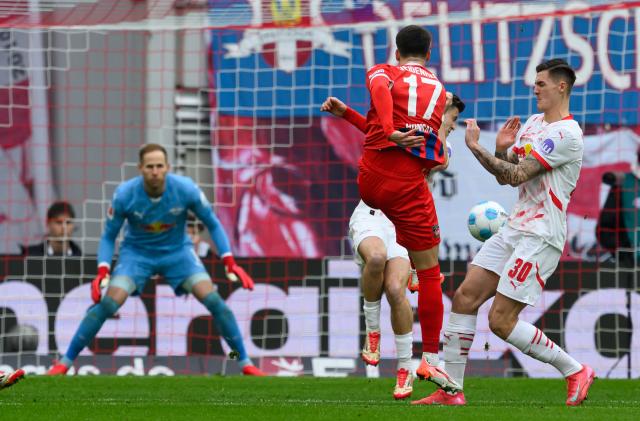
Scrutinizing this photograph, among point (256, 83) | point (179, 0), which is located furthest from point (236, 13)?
point (256, 83)

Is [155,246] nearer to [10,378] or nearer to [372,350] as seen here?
[372,350]

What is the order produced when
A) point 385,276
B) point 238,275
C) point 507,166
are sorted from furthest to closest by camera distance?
point 238,275 < point 385,276 < point 507,166

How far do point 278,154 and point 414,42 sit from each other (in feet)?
21.9

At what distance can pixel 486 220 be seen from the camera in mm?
A: 9773

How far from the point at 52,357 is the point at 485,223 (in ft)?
18.2

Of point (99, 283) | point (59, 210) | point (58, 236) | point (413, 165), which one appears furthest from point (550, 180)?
point (59, 210)

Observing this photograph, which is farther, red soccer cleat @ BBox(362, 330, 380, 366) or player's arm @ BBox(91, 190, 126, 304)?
player's arm @ BBox(91, 190, 126, 304)

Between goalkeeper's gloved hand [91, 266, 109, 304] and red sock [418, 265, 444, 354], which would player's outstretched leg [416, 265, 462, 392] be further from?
goalkeeper's gloved hand [91, 266, 109, 304]

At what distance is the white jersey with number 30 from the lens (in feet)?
28.2

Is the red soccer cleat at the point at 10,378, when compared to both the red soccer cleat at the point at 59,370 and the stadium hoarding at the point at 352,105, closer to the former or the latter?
the red soccer cleat at the point at 59,370

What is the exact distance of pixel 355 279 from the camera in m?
13.8

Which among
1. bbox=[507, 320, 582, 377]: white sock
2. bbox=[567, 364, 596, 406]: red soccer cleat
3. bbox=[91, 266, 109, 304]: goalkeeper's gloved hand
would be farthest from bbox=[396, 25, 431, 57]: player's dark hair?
bbox=[91, 266, 109, 304]: goalkeeper's gloved hand

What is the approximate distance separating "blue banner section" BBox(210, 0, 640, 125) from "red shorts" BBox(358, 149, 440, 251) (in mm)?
5365

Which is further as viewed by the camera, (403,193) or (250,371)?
(250,371)
